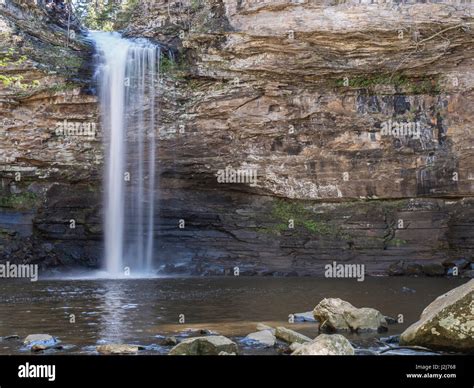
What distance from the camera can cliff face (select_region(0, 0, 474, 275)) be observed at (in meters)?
27.6

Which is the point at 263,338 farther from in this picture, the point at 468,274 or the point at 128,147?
the point at 468,274

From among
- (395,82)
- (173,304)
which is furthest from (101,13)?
(173,304)

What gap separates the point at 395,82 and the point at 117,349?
73.9ft

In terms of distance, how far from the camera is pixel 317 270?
1119 inches

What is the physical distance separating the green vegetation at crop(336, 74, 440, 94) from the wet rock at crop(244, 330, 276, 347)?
19516mm

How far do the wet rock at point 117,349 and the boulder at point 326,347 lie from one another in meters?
2.66

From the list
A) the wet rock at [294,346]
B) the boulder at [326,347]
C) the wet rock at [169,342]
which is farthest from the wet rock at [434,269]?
the boulder at [326,347]

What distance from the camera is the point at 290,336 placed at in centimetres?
1062

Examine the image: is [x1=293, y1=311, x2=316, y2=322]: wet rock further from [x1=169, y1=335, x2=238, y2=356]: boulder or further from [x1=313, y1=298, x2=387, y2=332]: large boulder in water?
[x1=169, y1=335, x2=238, y2=356]: boulder

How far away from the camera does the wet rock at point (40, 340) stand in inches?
404

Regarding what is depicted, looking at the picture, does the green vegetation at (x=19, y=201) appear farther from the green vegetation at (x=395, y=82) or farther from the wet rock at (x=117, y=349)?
the wet rock at (x=117, y=349)
